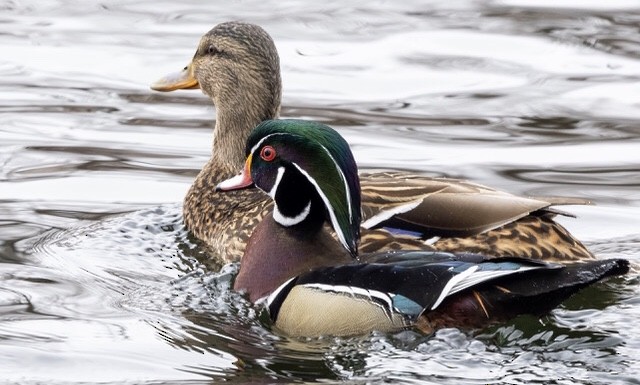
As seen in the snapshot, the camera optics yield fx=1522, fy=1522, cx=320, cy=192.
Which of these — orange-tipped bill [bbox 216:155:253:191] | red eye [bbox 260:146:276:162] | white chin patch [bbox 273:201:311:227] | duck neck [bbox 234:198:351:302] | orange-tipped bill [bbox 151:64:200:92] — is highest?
orange-tipped bill [bbox 151:64:200:92]

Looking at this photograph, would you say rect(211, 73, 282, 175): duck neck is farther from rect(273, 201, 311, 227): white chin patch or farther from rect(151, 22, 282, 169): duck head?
rect(273, 201, 311, 227): white chin patch

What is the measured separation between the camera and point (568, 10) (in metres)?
13.9

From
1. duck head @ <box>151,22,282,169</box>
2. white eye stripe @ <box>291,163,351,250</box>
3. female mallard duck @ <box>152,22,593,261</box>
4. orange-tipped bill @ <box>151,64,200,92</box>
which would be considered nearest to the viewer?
white eye stripe @ <box>291,163,351,250</box>

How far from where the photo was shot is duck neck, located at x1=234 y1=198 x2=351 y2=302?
7551mm

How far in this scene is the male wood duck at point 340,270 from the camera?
6.77 metres

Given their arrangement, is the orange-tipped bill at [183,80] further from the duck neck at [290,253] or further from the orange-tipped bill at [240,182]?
the duck neck at [290,253]

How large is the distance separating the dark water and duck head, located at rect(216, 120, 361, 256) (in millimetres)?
577

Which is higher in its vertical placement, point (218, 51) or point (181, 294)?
point (218, 51)

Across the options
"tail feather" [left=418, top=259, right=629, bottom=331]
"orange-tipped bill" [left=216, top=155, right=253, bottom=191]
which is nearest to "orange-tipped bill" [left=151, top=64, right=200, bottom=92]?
"orange-tipped bill" [left=216, top=155, right=253, bottom=191]

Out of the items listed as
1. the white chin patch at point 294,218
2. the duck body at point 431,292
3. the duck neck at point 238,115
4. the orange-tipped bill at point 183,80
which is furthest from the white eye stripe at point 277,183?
the orange-tipped bill at point 183,80

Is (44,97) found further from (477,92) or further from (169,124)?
(477,92)

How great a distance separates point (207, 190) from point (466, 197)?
2.18m

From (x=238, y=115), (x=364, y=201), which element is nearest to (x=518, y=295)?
(x=364, y=201)

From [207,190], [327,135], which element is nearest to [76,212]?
[207,190]
